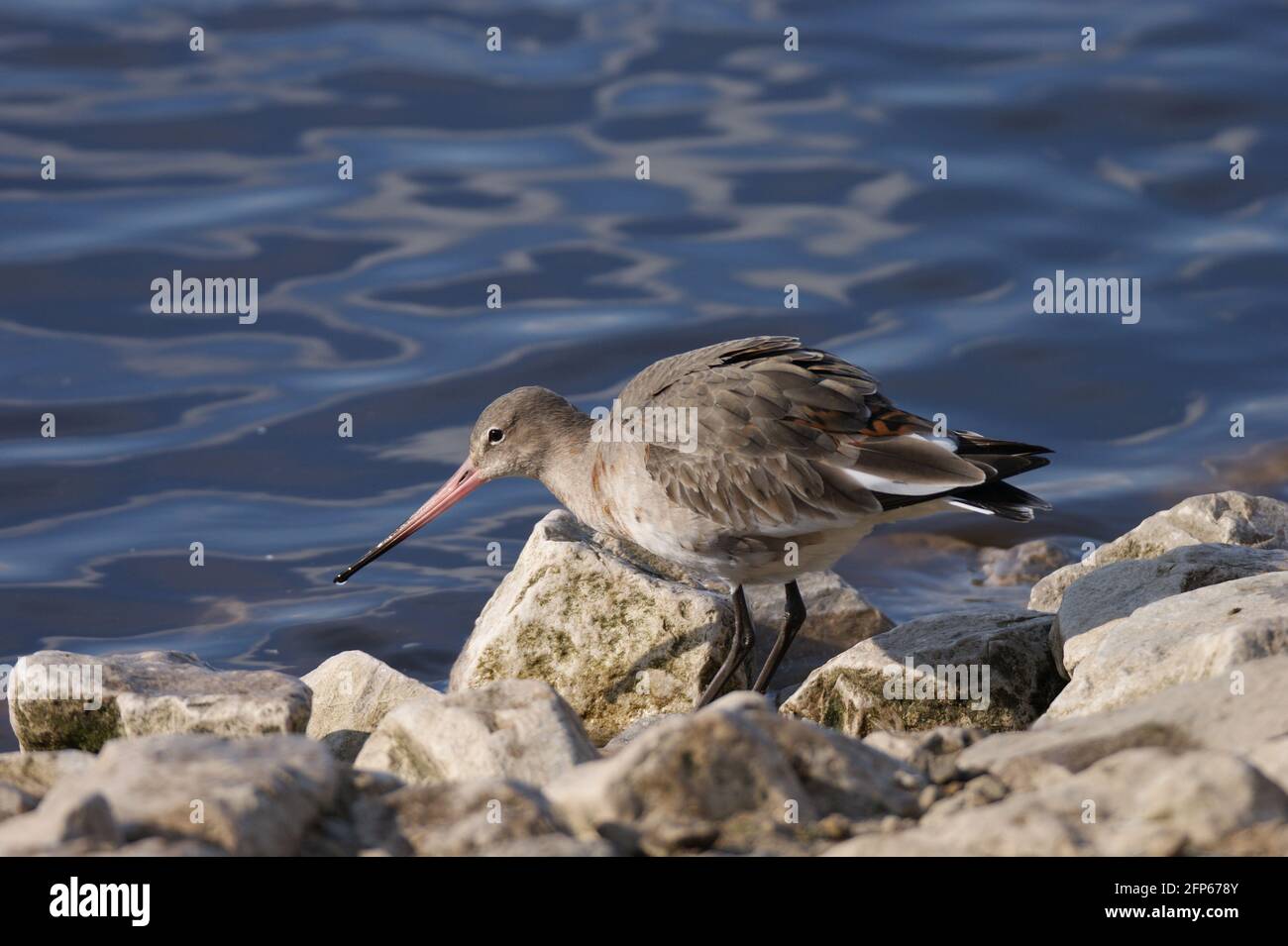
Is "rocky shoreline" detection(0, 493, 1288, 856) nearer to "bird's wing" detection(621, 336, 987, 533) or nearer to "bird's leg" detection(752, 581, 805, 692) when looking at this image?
"bird's leg" detection(752, 581, 805, 692)

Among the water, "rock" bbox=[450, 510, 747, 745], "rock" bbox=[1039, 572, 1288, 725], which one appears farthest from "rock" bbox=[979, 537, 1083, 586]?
"rock" bbox=[1039, 572, 1288, 725]

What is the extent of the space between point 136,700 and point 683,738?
2.78 m

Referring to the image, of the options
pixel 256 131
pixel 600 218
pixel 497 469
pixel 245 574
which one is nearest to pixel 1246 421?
pixel 600 218

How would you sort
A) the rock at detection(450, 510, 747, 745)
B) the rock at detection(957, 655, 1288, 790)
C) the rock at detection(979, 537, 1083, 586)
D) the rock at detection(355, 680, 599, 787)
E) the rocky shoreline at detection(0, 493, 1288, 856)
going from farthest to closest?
1. the rock at detection(979, 537, 1083, 586)
2. the rock at detection(450, 510, 747, 745)
3. the rock at detection(355, 680, 599, 787)
4. the rock at detection(957, 655, 1288, 790)
5. the rocky shoreline at detection(0, 493, 1288, 856)

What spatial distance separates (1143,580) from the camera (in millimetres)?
7062

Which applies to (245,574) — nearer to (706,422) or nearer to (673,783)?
(706,422)

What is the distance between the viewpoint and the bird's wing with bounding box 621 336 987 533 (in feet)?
24.0

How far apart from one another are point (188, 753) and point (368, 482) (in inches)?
289

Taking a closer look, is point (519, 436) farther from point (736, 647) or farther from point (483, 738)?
point (483, 738)

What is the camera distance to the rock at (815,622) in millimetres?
8664

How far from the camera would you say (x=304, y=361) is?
12.7m

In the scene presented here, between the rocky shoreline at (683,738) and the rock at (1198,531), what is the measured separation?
13 centimetres

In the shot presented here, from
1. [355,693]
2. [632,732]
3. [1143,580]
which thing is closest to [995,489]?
[1143,580]

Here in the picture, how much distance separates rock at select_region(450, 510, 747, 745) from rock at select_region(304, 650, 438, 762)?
318mm
